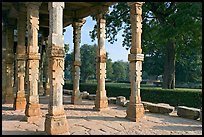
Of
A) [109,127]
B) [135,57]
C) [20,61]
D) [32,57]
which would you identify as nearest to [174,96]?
[135,57]

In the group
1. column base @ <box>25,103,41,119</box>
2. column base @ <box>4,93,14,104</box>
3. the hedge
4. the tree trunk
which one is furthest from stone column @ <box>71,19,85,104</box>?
the tree trunk

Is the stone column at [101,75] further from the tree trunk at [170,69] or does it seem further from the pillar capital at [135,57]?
the tree trunk at [170,69]

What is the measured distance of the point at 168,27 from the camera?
15281 millimetres

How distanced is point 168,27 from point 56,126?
11.7m

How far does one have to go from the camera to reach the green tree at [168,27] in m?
14.3

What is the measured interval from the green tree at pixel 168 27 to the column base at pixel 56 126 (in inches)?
433

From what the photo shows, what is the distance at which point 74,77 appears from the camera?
40.0 feet

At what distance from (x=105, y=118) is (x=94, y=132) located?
6.79ft

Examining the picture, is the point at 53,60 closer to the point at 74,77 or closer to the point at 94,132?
the point at 94,132

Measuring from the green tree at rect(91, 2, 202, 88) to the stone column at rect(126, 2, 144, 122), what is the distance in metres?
7.02

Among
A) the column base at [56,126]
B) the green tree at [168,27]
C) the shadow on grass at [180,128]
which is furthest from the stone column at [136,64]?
the green tree at [168,27]

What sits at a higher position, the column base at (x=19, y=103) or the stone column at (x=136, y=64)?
the stone column at (x=136, y=64)

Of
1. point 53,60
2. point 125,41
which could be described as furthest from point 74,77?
point 125,41

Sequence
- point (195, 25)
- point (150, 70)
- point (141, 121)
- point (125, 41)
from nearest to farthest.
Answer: point (141, 121) < point (195, 25) < point (125, 41) < point (150, 70)
